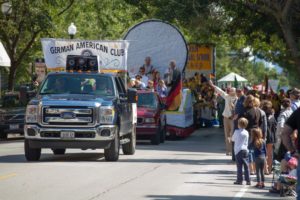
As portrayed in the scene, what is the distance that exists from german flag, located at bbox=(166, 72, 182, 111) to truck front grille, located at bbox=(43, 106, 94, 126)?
1259 cm

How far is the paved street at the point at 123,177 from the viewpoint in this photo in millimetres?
14523

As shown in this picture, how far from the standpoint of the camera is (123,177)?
56.6 feet

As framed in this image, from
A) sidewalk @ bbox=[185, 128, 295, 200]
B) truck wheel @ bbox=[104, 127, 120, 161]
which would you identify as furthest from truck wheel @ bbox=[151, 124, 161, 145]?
truck wheel @ bbox=[104, 127, 120, 161]

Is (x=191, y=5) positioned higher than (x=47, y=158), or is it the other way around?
(x=191, y=5)

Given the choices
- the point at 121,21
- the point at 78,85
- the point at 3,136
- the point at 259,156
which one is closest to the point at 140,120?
the point at 3,136

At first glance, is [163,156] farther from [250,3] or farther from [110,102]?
[250,3]

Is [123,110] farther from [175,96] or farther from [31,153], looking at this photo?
[175,96]

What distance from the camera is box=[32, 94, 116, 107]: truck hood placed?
65.4 ft

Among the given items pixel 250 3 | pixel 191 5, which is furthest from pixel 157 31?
pixel 250 3

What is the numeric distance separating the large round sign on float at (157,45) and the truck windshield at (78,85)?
12108 millimetres

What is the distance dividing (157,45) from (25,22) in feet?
24.6

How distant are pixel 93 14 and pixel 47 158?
26687mm

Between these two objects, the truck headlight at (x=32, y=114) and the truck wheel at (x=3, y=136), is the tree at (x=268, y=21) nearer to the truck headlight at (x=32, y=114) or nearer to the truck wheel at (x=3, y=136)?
the truck wheel at (x=3, y=136)

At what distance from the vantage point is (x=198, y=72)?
4438cm
